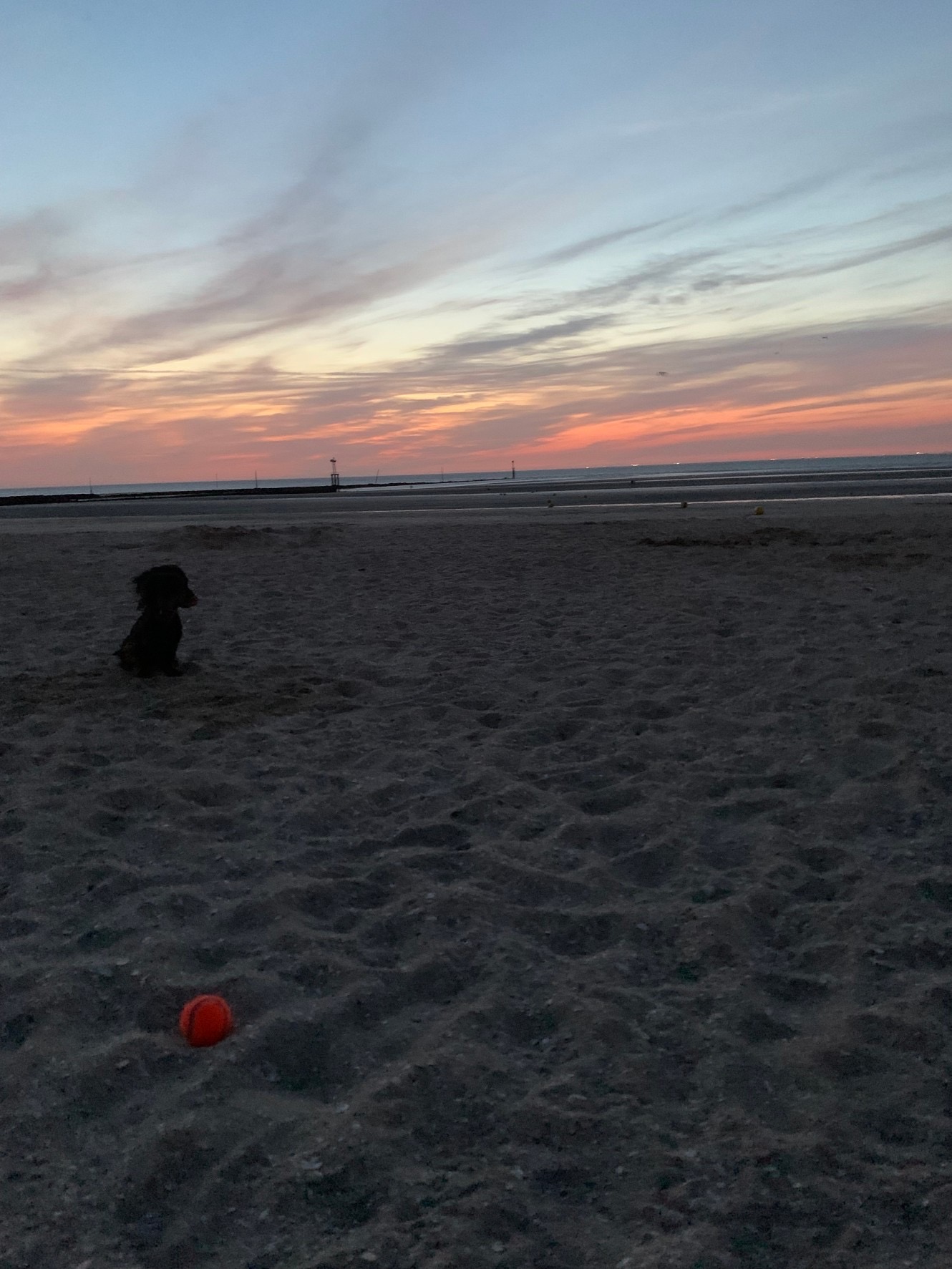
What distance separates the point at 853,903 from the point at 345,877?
1753 millimetres

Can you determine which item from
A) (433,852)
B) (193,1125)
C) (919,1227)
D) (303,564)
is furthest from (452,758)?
(303,564)

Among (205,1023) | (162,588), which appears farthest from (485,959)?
(162,588)

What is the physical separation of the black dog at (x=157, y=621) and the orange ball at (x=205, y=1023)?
3.95 metres

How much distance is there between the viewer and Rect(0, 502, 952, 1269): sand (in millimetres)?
1997

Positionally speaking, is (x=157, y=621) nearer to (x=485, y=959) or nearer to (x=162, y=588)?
(x=162, y=588)

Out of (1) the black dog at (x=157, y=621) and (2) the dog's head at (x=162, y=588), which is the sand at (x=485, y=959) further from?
(2) the dog's head at (x=162, y=588)

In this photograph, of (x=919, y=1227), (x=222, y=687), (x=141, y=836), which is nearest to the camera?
(x=919, y=1227)

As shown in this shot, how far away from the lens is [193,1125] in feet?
7.39

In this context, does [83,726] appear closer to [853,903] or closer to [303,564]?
[853,903]

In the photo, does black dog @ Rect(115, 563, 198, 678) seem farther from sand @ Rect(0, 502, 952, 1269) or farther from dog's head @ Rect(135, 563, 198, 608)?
sand @ Rect(0, 502, 952, 1269)

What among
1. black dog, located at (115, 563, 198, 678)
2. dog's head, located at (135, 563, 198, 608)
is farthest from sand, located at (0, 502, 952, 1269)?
dog's head, located at (135, 563, 198, 608)

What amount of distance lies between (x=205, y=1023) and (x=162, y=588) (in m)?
4.07

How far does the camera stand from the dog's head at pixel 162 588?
6188mm

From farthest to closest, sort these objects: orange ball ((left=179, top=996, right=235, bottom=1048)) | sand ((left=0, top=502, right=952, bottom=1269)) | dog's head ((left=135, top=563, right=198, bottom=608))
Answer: dog's head ((left=135, top=563, right=198, bottom=608)) < orange ball ((left=179, top=996, right=235, bottom=1048)) < sand ((left=0, top=502, right=952, bottom=1269))
